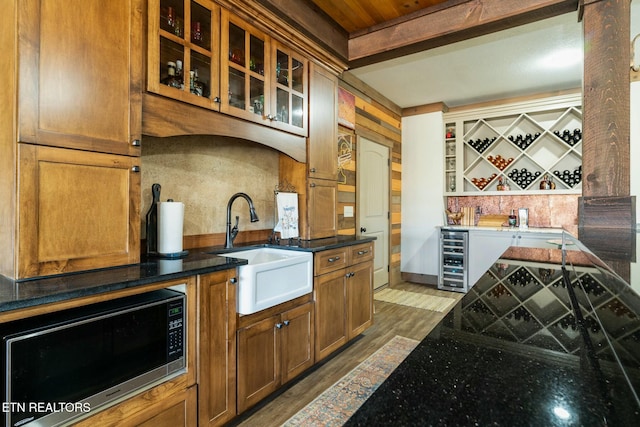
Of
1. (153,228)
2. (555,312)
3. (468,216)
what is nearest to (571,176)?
(468,216)

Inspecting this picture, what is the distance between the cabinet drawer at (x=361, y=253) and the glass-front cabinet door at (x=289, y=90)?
1078 millimetres

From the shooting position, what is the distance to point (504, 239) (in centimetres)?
434

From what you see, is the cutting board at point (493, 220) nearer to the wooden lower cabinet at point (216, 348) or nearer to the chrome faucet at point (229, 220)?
the chrome faucet at point (229, 220)

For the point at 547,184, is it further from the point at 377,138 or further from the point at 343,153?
the point at 343,153

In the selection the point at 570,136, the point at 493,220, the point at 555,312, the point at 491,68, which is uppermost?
the point at 491,68

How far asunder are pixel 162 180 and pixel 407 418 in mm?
2105

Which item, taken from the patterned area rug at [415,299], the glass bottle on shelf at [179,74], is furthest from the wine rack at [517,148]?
the glass bottle on shelf at [179,74]

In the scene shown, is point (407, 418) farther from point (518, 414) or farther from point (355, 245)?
point (355, 245)

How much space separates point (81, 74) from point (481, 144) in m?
4.99

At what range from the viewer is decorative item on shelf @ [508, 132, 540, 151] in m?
4.69

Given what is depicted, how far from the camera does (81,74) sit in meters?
1.44

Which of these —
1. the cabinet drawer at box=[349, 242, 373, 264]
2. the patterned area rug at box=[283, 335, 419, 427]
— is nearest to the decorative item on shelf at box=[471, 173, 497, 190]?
the cabinet drawer at box=[349, 242, 373, 264]

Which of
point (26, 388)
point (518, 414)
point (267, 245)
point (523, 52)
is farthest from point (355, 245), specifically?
point (523, 52)

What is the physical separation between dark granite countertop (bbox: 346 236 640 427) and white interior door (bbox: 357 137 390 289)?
10.8 feet
